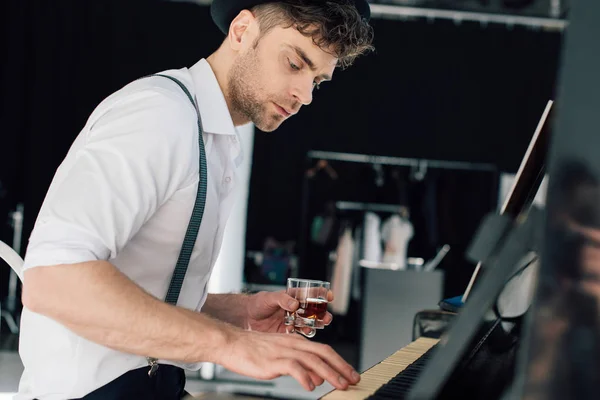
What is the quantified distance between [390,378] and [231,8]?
1.09 metres

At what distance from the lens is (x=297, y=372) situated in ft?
3.56

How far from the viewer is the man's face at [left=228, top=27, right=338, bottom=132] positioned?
1.80 meters

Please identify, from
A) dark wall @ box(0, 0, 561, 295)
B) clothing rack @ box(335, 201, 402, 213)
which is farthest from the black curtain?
clothing rack @ box(335, 201, 402, 213)

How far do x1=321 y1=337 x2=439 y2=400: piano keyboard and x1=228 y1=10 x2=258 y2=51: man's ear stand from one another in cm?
82

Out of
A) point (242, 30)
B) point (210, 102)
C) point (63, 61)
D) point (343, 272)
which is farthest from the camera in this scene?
point (63, 61)

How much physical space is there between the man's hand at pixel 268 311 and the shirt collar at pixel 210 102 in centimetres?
44

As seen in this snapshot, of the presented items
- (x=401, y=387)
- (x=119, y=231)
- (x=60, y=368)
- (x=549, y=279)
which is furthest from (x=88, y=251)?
(x=549, y=279)

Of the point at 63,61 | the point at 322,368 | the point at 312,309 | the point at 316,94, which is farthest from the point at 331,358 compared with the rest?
the point at 63,61

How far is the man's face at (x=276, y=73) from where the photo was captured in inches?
70.9

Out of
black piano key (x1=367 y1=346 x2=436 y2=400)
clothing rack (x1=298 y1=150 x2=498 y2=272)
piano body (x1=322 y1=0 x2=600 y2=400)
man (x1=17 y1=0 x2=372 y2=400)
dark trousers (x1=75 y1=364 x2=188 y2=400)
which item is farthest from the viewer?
clothing rack (x1=298 y1=150 x2=498 y2=272)

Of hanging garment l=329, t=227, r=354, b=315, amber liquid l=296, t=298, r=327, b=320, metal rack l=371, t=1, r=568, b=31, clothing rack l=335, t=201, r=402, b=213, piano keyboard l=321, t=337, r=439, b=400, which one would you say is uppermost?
metal rack l=371, t=1, r=568, b=31

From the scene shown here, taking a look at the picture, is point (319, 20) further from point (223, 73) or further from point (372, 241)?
point (372, 241)

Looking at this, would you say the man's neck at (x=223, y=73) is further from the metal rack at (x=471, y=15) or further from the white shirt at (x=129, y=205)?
the metal rack at (x=471, y=15)

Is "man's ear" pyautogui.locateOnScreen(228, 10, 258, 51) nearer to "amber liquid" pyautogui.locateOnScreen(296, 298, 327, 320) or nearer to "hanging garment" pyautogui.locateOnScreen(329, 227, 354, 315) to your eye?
"amber liquid" pyautogui.locateOnScreen(296, 298, 327, 320)
